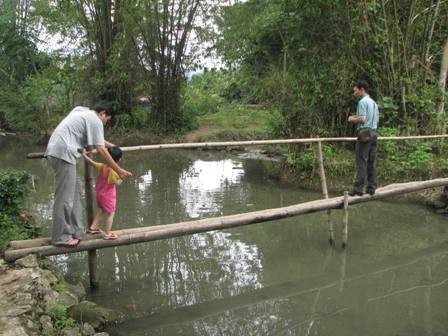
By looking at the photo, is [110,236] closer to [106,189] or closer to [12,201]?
[106,189]

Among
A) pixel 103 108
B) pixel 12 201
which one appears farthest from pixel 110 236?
pixel 103 108

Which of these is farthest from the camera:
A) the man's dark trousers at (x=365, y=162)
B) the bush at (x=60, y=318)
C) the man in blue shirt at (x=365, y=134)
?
the man's dark trousers at (x=365, y=162)

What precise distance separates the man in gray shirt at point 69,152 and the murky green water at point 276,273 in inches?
40.2

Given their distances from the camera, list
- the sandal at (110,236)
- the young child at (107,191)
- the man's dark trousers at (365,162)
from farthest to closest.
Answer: the man's dark trousers at (365,162), the sandal at (110,236), the young child at (107,191)

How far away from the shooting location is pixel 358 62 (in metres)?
10.1

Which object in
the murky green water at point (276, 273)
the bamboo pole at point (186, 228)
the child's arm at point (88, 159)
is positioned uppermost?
the child's arm at point (88, 159)

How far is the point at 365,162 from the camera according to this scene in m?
6.81

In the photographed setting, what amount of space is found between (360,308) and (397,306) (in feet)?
1.27

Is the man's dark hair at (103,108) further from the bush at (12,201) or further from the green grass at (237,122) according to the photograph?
the green grass at (237,122)

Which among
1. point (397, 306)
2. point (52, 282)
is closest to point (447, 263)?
point (397, 306)

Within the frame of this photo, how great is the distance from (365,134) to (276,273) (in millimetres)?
2142

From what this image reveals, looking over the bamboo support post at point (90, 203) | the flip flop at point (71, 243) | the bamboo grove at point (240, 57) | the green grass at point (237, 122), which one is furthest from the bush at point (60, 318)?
the green grass at point (237, 122)

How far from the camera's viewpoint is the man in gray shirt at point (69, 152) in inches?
184

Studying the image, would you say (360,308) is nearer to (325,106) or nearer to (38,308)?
(38,308)
